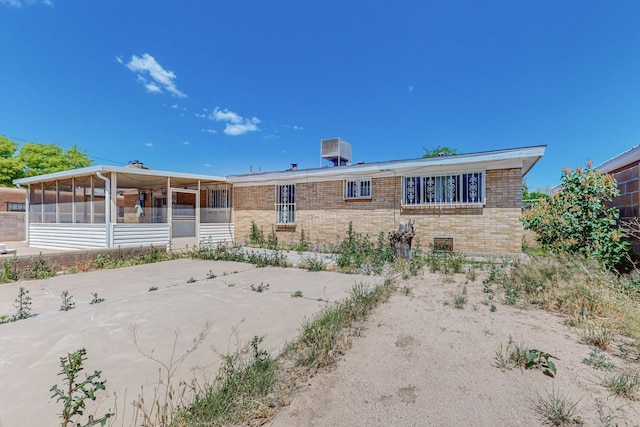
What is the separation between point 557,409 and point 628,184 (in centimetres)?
646

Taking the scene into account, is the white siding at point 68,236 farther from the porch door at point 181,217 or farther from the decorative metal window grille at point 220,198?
the decorative metal window grille at point 220,198

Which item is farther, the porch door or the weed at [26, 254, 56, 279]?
the porch door

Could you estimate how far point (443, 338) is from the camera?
3.12 metres

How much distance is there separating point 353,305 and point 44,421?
121 inches

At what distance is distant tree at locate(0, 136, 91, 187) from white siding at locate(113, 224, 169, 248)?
22295mm

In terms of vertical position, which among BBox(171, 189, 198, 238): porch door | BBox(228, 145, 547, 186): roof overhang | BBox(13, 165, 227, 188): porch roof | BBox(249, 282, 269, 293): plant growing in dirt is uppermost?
BBox(228, 145, 547, 186): roof overhang

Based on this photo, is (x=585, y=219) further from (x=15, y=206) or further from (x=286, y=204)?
(x=15, y=206)

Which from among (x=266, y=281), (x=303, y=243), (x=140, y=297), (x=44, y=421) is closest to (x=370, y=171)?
(x=303, y=243)

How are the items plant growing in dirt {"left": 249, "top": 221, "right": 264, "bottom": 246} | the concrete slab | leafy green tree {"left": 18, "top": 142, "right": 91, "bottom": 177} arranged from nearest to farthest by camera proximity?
the concrete slab, plant growing in dirt {"left": 249, "top": 221, "right": 264, "bottom": 246}, leafy green tree {"left": 18, "top": 142, "right": 91, "bottom": 177}

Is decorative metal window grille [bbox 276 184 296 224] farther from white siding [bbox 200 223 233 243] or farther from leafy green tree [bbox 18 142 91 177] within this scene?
leafy green tree [bbox 18 142 91 177]

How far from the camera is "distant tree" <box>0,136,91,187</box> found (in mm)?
22109

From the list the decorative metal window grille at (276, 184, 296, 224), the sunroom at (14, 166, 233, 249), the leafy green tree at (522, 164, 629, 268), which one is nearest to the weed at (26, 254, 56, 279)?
the sunroom at (14, 166, 233, 249)

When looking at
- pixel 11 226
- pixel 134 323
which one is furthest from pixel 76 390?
pixel 11 226

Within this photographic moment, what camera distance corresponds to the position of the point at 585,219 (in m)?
5.98
